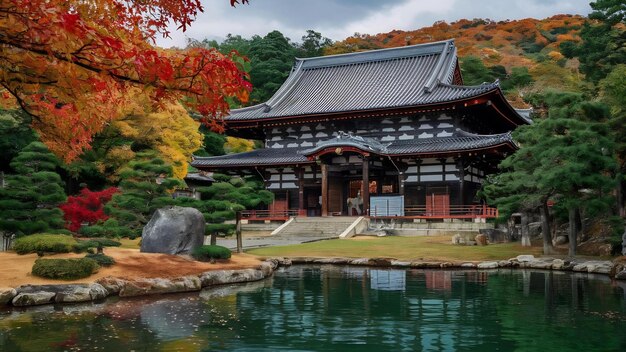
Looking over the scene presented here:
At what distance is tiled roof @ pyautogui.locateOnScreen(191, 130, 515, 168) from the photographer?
3023 cm

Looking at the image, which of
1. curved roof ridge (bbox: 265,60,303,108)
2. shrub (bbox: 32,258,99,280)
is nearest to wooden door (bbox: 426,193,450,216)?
curved roof ridge (bbox: 265,60,303,108)

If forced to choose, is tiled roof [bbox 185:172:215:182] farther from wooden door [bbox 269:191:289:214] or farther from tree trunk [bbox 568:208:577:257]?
tree trunk [bbox 568:208:577:257]

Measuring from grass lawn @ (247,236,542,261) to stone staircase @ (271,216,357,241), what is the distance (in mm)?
5099

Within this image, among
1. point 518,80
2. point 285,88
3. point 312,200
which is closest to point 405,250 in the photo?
point 312,200

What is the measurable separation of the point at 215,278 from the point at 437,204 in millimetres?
20215

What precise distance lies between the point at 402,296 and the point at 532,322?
138 inches

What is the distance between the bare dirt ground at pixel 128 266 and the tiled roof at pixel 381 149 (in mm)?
16439

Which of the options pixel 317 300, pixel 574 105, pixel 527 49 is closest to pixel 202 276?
pixel 317 300

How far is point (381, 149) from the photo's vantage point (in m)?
32.4

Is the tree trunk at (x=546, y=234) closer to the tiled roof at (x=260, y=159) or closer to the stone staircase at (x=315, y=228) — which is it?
the stone staircase at (x=315, y=228)

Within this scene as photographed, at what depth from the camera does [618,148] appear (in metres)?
18.9

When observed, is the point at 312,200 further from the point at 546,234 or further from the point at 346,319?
the point at 346,319

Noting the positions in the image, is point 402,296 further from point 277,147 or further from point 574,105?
point 277,147

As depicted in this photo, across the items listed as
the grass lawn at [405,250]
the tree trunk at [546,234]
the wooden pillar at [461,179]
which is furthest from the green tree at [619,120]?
the wooden pillar at [461,179]
